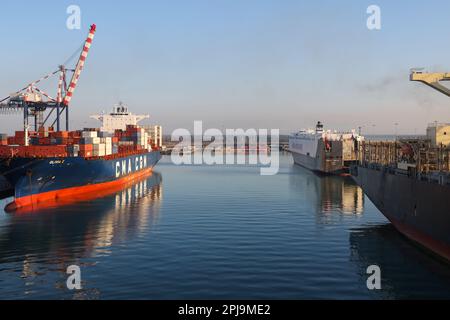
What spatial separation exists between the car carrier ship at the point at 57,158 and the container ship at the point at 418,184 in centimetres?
3417

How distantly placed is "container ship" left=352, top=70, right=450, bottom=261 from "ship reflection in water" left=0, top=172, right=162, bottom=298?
1920 cm

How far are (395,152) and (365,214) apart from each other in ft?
31.9

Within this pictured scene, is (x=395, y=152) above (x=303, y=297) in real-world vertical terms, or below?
above

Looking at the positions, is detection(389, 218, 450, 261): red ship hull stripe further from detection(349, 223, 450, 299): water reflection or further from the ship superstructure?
the ship superstructure

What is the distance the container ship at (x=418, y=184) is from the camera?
2533 cm

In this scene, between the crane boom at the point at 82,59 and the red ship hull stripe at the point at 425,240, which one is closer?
the red ship hull stripe at the point at 425,240

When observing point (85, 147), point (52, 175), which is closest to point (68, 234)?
point (52, 175)

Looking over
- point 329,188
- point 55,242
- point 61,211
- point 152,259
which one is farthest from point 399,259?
point 329,188

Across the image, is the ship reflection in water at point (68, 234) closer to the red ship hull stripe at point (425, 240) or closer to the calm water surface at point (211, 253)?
the calm water surface at point (211, 253)

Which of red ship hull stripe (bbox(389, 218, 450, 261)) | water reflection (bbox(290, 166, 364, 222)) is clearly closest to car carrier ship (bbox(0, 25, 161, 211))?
water reflection (bbox(290, 166, 364, 222))

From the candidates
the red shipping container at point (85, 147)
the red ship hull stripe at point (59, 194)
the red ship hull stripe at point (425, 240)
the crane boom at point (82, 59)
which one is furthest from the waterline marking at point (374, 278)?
the crane boom at point (82, 59)

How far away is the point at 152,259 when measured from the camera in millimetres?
26172

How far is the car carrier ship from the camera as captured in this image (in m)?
49.5
